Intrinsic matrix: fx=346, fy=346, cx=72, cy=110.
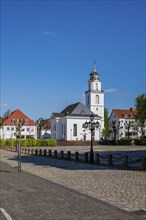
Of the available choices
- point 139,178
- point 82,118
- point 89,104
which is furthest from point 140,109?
→ point 139,178

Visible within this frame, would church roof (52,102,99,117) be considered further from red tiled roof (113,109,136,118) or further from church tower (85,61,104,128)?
red tiled roof (113,109,136,118)

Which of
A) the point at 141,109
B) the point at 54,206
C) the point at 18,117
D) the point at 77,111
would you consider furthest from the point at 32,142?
the point at 54,206

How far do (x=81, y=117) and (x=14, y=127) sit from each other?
22.9 meters

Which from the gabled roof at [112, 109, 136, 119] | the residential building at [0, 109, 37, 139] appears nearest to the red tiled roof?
the gabled roof at [112, 109, 136, 119]

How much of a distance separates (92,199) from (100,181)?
4.63 metres

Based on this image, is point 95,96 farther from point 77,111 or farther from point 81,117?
point 81,117

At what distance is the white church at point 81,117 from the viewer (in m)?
94.4

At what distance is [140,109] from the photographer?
7244 cm

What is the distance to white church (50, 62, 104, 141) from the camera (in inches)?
3716

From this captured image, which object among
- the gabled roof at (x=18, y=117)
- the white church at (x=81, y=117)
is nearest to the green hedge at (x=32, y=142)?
the white church at (x=81, y=117)

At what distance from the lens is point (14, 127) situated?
106 meters

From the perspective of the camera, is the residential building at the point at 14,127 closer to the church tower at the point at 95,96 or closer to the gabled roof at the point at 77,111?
the gabled roof at the point at 77,111

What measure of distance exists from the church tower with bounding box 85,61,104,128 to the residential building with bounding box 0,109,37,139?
18.8 metres

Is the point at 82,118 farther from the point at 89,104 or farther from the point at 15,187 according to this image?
the point at 15,187
